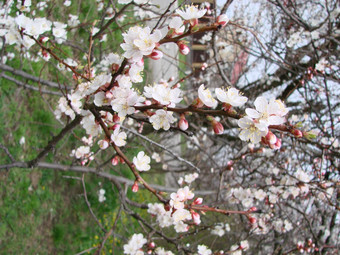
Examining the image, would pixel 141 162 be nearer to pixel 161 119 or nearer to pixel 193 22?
pixel 161 119

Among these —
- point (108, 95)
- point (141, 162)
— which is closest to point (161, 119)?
point (108, 95)

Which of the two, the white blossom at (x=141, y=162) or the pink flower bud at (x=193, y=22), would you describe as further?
the white blossom at (x=141, y=162)

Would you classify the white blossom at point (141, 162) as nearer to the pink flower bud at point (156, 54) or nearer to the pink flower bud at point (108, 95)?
the pink flower bud at point (108, 95)

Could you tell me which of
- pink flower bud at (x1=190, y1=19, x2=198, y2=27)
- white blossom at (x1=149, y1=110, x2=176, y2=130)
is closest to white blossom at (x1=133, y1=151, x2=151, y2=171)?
white blossom at (x1=149, y1=110, x2=176, y2=130)

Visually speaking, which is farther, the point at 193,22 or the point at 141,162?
the point at 141,162

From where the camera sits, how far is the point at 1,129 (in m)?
3.71

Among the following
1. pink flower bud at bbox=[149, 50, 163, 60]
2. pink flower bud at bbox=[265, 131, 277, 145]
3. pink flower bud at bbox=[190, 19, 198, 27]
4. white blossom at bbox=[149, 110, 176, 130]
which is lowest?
pink flower bud at bbox=[265, 131, 277, 145]

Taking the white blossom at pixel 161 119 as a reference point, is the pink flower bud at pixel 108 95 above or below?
above

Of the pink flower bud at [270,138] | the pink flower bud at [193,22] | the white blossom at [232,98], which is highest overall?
the pink flower bud at [193,22]

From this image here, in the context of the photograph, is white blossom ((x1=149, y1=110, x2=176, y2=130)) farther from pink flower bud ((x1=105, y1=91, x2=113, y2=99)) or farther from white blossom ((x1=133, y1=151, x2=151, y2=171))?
white blossom ((x1=133, y1=151, x2=151, y2=171))

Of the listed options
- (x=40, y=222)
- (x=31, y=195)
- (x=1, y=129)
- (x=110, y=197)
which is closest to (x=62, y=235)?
(x=40, y=222)

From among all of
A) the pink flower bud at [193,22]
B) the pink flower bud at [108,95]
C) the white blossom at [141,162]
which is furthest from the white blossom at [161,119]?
the white blossom at [141,162]

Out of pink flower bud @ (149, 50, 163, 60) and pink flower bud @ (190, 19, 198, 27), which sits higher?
pink flower bud @ (190, 19, 198, 27)

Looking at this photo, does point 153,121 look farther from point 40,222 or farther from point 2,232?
point 40,222
